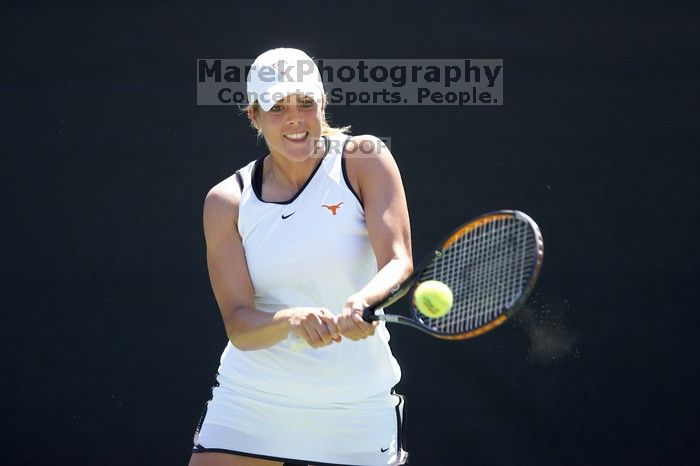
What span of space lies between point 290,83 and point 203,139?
4.10 ft

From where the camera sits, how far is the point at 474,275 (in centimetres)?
271

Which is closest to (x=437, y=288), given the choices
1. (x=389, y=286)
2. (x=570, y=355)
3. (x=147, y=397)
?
(x=389, y=286)

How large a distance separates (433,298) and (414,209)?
1.29 m

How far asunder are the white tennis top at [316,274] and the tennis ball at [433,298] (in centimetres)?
20

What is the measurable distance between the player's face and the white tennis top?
74mm

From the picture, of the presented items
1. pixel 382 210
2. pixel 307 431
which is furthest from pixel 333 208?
pixel 307 431

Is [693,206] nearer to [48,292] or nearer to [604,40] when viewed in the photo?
[604,40]

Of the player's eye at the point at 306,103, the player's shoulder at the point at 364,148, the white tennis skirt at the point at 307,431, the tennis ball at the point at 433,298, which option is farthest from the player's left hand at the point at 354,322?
the player's eye at the point at 306,103

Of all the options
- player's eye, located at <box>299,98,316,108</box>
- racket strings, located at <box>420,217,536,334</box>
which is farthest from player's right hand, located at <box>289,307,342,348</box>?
player's eye, located at <box>299,98,316,108</box>

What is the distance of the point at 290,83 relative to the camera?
108 inches

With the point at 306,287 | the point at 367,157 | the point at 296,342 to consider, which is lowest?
the point at 296,342

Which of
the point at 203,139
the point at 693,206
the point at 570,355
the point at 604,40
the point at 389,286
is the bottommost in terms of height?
the point at 570,355

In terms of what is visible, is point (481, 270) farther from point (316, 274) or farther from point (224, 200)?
point (224, 200)

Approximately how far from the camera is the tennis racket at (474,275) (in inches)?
99.7
